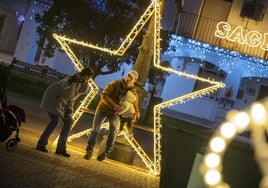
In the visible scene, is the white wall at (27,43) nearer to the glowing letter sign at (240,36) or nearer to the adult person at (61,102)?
the glowing letter sign at (240,36)

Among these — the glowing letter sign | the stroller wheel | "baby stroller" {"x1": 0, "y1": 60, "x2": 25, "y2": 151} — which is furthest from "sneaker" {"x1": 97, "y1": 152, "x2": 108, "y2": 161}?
the glowing letter sign

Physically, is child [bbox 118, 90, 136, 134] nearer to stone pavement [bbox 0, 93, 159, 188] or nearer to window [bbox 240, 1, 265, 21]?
stone pavement [bbox 0, 93, 159, 188]

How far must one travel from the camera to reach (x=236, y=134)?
13.3 feet

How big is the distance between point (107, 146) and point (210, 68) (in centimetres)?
1847

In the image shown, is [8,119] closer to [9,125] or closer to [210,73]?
[9,125]

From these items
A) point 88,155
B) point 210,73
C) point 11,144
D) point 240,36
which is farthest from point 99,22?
point 11,144

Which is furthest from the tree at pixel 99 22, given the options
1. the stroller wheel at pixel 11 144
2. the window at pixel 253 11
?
the stroller wheel at pixel 11 144

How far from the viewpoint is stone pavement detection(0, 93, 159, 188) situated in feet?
22.3

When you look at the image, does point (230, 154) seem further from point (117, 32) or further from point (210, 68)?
point (210, 68)

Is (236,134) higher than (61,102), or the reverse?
(236,134)

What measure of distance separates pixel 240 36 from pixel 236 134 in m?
21.7

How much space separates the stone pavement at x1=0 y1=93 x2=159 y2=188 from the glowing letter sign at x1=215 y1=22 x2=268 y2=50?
15216mm

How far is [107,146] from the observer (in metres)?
9.75

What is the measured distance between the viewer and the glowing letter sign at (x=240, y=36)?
24.9 meters
